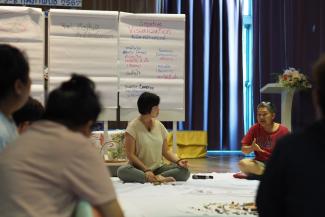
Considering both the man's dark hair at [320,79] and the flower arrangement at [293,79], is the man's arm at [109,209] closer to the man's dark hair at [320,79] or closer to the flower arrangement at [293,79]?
the man's dark hair at [320,79]

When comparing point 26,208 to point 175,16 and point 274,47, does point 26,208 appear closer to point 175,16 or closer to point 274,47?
point 175,16

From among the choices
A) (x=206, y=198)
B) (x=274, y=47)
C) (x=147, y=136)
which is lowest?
(x=206, y=198)

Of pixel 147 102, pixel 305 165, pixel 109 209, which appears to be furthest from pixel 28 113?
pixel 147 102

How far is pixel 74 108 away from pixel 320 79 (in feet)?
1.91

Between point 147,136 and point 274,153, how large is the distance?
2921 mm

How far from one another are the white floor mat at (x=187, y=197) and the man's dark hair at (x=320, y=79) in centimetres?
166

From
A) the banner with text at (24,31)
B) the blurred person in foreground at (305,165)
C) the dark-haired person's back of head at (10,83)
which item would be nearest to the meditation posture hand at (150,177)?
the banner with text at (24,31)

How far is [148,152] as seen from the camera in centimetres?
406

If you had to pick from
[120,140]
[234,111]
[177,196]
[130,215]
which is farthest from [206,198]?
[234,111]

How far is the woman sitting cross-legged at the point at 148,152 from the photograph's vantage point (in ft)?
13.0

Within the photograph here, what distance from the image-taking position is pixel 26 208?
117 cm

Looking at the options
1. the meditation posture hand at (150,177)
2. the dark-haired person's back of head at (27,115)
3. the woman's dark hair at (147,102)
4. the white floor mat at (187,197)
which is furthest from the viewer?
the meditation posture hand at (150,177)

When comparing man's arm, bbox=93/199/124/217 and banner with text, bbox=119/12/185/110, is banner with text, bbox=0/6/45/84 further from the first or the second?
man's arm, bbox=93/199/124/217

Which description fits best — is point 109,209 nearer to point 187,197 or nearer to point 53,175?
point 53,175
